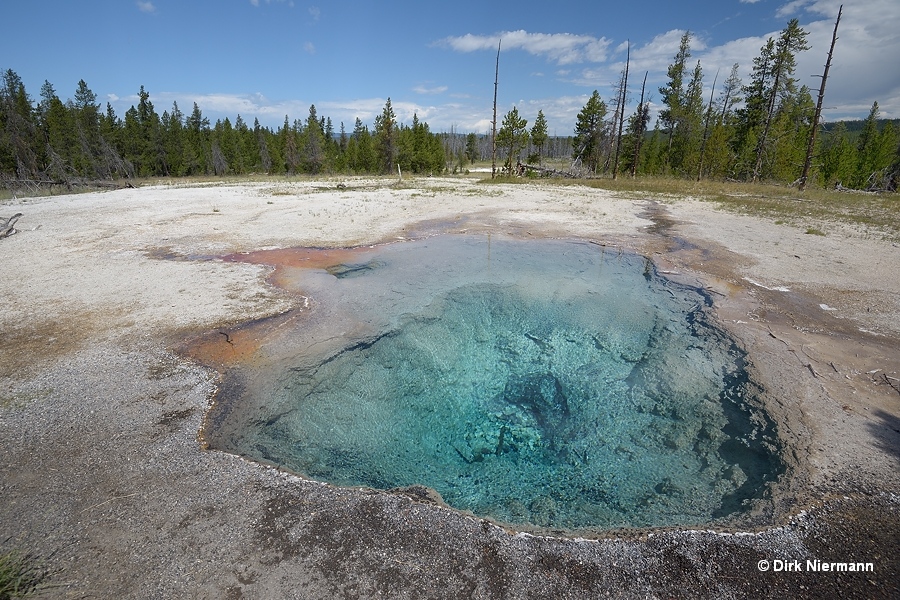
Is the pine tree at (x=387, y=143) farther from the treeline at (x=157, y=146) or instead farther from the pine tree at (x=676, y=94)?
the pine tree at (x=676, y=94)

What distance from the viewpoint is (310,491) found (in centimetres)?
362

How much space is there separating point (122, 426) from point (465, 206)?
18.2 m

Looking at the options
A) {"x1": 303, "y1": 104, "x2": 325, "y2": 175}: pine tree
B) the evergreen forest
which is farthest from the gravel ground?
{"x1": 303, "y1": 104, "x2": 325, "y2": 175}: pine tree

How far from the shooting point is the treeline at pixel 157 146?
134 feet

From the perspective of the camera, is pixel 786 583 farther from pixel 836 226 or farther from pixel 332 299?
pixel 836 226

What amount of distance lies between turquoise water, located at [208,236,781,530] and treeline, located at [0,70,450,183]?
121ft

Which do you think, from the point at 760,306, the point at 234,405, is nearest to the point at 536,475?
the point at 234,405

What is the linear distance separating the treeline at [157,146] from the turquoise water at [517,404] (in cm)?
3683

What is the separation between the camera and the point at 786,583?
9.20 ft

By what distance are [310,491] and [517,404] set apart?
2.88 metres

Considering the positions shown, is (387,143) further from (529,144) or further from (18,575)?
(18,575)

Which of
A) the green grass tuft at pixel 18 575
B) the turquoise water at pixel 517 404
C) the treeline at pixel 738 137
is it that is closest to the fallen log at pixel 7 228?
the turquoise water at pixel 517 404

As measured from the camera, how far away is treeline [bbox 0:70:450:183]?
1607 inches

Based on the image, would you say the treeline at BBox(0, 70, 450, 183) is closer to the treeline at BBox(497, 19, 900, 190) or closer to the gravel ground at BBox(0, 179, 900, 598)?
the treeline at BBox(497, 19, 900, 190)
